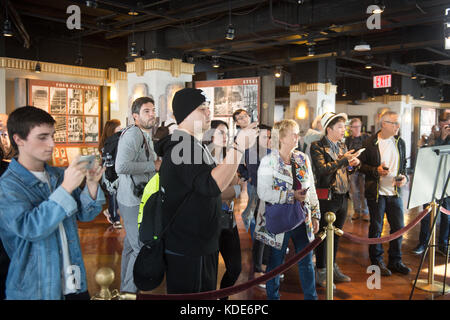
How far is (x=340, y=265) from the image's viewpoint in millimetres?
4586

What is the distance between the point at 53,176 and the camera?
5.83 ft

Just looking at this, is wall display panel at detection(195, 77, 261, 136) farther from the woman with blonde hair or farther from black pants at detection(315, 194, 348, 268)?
the woman with blonde hair

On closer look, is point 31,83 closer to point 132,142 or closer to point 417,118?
point 132,142

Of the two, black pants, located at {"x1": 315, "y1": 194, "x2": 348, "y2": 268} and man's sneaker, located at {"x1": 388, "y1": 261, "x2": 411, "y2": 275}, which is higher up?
black pants, located at {"x1": 315, "y1": 194, "x2": 348, "y2": 268}

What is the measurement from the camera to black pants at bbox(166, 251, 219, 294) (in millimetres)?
1995

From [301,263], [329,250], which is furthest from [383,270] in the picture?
[329,250]

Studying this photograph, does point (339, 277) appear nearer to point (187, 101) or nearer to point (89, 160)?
point (187, 101)

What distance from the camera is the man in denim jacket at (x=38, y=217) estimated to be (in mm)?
1534

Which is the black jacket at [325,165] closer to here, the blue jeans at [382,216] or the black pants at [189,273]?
the blue jeans at [382,216]

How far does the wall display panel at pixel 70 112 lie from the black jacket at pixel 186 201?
27.8ft

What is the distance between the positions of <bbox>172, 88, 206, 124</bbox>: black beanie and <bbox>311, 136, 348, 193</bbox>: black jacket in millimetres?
1974

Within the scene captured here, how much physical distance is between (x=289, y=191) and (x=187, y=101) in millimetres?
1393

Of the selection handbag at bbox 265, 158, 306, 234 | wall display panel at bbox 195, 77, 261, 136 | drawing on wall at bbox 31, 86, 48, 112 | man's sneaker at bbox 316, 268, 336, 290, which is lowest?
man's sneaker at bbox 316, 268, 336, 290

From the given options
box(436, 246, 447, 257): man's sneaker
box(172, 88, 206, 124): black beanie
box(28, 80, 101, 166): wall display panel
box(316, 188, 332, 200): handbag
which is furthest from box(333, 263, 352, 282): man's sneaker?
box(28, 80, 101, 166): wall display panel
